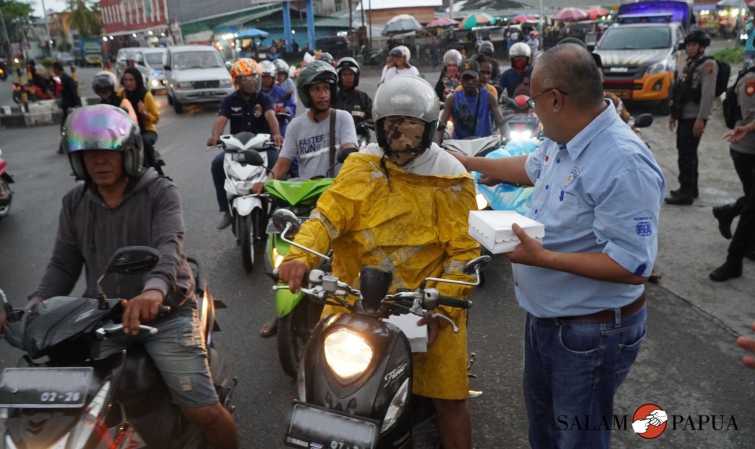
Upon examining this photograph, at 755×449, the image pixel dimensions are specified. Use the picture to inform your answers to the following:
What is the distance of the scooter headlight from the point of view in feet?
6.76

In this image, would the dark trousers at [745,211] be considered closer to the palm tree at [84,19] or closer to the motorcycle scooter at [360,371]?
the motorcycle scooter at [360,371]

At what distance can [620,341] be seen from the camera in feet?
7.46

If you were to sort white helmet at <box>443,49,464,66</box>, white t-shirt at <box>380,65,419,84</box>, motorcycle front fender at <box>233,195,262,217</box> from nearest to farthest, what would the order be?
motorcycle front fender at <box>233,195,262,217</box>, white helmet at <box>443,49,464,66</box>, white t-shirt at <box>380,65,419,84</box>

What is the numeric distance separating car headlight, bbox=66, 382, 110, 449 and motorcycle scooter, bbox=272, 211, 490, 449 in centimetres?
65

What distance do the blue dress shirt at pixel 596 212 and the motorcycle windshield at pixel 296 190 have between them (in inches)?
87.0

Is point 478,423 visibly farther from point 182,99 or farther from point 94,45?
point 94,45

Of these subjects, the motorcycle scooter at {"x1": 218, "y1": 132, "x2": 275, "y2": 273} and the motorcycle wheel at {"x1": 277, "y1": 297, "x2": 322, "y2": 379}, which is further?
the motorcycle scooter at {"x1": 218, "y1": 132, "x2": 275, "y2": 273}

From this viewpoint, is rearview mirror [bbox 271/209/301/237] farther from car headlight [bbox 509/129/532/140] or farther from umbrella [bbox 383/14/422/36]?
umbrella [bbox 383/14/422/36]

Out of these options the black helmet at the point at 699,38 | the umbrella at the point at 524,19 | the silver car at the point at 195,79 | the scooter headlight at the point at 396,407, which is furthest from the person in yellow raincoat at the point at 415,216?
the umbrella at the point at 524,19

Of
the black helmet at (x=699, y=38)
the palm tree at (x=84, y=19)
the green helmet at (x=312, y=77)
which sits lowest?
the green helmet at (x=312, y=77)

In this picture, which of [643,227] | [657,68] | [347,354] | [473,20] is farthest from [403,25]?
[347,354]

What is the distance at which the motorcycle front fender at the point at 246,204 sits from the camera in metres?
5.72

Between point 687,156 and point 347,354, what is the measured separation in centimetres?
655

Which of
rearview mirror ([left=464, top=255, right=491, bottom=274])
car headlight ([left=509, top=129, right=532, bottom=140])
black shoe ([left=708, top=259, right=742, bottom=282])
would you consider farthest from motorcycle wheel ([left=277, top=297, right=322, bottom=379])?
car headlight ([left=509, top=129, right=532, bottom=140])
